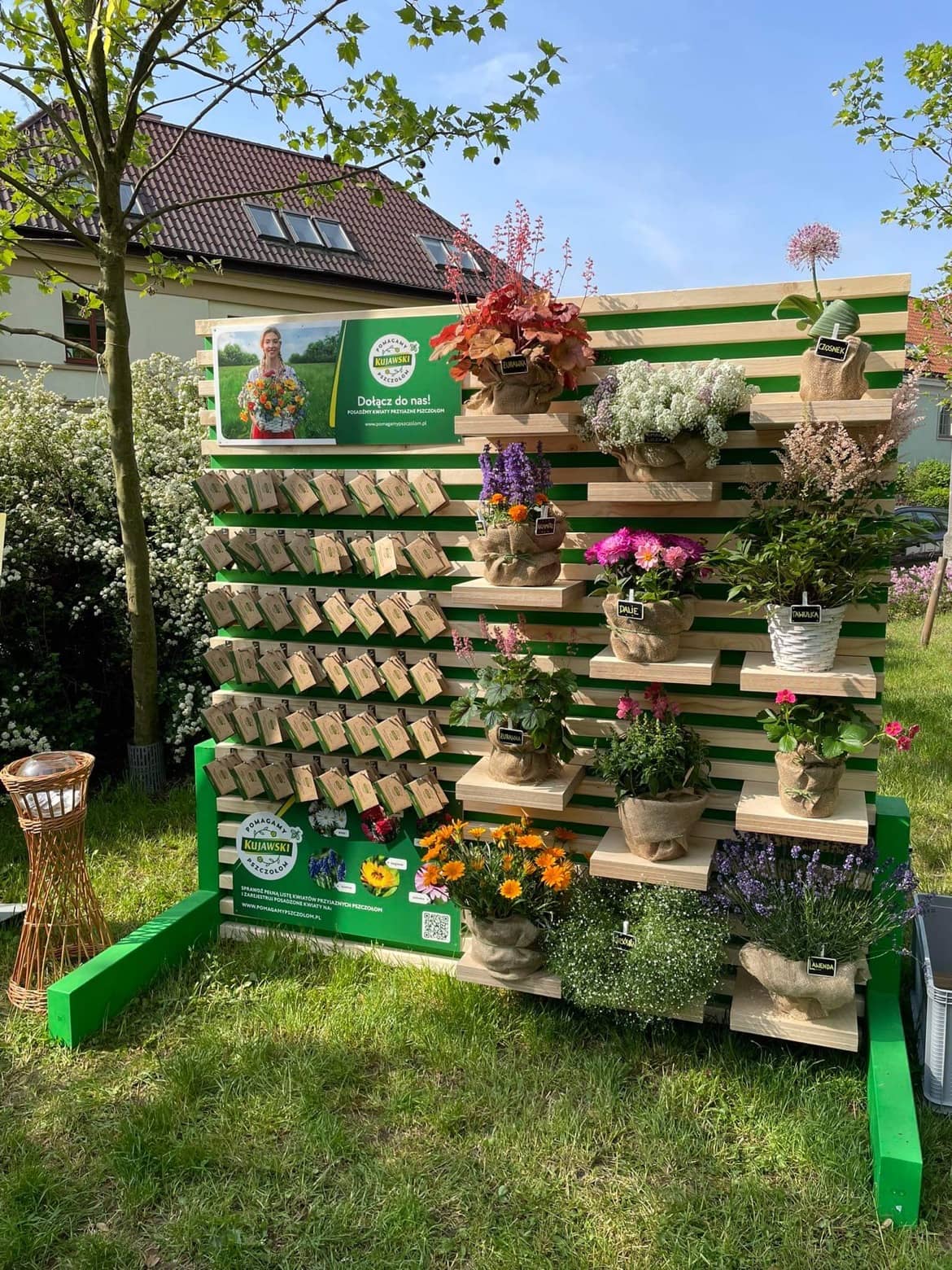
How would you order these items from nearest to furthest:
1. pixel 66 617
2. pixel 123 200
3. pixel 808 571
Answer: pixel 808 571
pixel 66 617
pixel 123 200

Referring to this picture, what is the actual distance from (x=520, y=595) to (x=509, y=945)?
1223 mm

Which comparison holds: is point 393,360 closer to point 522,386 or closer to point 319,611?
point 522,386

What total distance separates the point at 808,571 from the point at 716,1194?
178 cm

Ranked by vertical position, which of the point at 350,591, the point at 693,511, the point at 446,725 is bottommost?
the point at 446,725

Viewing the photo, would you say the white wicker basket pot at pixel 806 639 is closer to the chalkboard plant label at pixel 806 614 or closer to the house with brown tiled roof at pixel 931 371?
the chalkboard plant label at pixel 806 614

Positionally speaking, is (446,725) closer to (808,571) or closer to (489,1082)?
(489,1082)

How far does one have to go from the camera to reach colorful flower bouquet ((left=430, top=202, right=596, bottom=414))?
2.98 metres

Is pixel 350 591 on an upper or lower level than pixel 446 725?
upper

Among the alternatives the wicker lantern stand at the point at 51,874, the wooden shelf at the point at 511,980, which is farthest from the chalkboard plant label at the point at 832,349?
the wicker lantern stand at the point at 51,874

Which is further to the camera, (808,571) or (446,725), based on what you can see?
(446,725)

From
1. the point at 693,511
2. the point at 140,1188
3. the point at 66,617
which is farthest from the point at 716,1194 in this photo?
the point at 66,617

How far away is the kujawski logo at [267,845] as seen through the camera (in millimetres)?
3984

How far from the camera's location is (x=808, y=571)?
2748 mm

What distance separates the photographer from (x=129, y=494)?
5277mm
